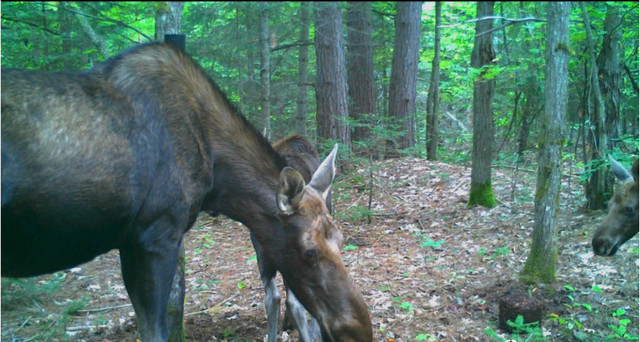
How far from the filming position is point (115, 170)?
3492mm

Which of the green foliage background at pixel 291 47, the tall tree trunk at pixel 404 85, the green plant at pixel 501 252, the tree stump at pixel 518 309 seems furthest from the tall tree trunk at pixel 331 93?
the tree stump at pixel 518 309

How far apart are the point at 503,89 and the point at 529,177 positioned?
2310 millimetres

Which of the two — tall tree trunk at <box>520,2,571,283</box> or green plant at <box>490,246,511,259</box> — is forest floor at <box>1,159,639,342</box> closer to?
green plant at <box>490,246,511,259</box>

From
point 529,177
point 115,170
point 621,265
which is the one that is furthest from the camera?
point 529,177

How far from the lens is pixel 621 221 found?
276 inches

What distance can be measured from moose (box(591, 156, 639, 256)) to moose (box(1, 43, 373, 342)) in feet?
14.5

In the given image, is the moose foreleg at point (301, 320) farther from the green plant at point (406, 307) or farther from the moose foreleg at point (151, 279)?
the moose foreleg at point (151, 279)

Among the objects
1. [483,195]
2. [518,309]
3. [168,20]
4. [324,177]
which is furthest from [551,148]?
[168,20]

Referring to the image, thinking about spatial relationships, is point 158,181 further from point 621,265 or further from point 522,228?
point 522,228

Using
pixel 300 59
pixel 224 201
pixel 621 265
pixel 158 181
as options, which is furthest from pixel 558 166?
pixel 300 59

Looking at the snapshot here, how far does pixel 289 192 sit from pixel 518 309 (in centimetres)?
324

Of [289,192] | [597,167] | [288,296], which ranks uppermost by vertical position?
[289,192]

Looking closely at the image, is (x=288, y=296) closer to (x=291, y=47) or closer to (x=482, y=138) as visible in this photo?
(x=482, y=138)

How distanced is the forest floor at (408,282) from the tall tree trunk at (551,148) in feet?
0.94
